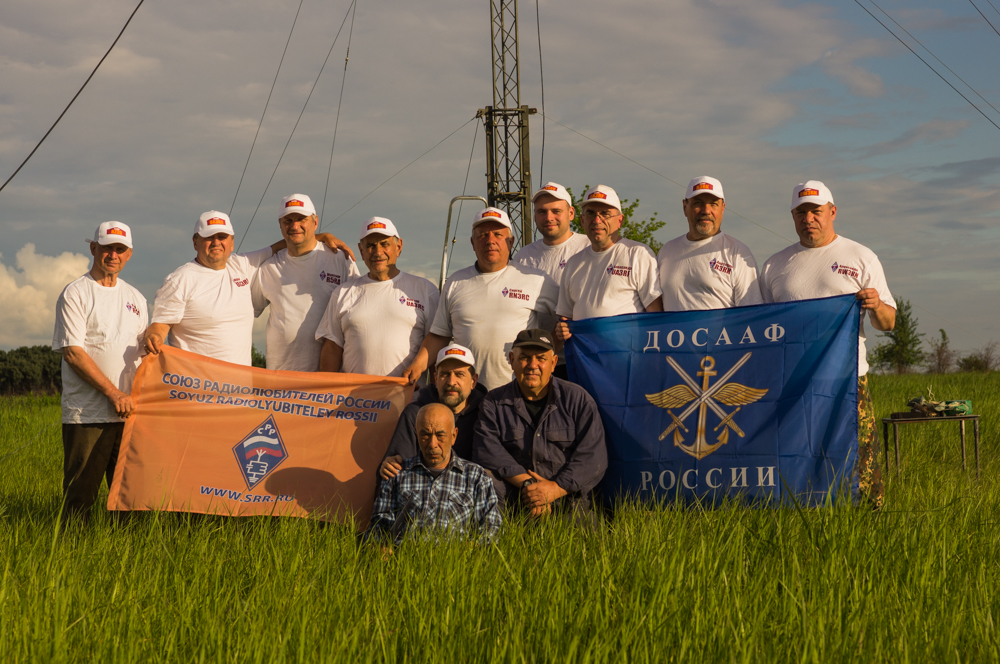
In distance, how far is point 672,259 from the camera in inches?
259

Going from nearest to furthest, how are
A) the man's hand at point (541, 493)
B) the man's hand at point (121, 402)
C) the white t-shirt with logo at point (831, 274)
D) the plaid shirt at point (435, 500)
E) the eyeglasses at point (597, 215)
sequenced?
the plaid shirt at point (435, 500), the man's hand at point (541, 493), the white t-shirt with logo at point (831, 274), the man's hand at point (121, 402), the eyeglasses at point (597, 215)

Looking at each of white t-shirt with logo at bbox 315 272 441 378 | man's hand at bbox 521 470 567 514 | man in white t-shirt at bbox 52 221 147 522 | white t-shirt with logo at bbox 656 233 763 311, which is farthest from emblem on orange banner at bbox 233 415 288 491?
white t-shirt with logo at bbox 656 233 763 311

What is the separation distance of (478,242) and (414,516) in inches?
106

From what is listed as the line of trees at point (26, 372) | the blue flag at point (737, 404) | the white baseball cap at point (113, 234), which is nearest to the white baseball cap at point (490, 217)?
the blue flag at point (737, 404)

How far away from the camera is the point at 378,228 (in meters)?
6.92

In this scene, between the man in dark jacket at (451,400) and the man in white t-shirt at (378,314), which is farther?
the man in white t-shirt at (378,314)

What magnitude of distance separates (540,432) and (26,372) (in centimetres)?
6901

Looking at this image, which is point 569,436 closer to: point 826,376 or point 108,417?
point 826,376

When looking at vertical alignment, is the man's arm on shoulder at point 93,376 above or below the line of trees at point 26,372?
below

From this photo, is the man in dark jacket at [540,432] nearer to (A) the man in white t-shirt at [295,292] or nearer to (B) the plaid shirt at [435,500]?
(B) the plaid shirt at [435,500]

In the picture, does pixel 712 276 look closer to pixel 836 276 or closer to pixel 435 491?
pixel 836 276

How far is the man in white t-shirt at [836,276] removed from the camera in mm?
5863

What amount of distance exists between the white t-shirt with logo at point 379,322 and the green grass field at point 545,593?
185 cm

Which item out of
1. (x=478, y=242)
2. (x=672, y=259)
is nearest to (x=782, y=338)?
(x=672, y=259)
